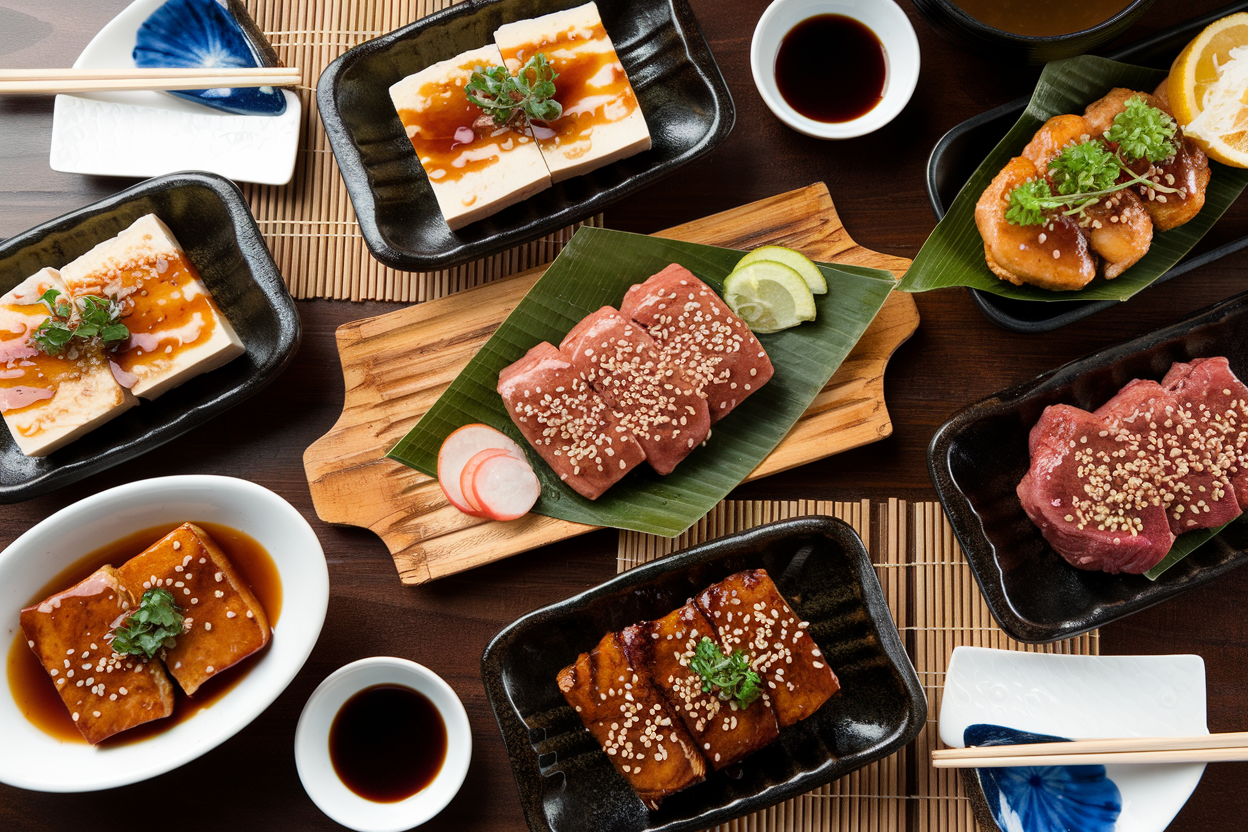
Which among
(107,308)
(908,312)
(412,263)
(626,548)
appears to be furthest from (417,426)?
(908,312)

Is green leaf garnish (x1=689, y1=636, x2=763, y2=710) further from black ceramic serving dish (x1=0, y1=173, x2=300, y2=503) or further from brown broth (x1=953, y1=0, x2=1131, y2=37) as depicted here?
brown broth (x1=953, y1=0, x2=1131, y2=37)

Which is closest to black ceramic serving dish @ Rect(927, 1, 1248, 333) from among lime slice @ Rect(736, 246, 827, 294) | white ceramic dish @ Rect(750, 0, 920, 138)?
white ceramic dish @ Rect(750, 0, 920, 138)

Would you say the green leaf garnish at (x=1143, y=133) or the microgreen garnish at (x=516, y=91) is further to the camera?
the microgreen garnish at (x=516, y=91)

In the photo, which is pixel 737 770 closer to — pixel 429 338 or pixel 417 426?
pixel 417 426

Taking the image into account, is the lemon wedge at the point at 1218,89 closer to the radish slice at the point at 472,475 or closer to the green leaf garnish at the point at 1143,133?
the green leaf garnish at the point at 1143,133

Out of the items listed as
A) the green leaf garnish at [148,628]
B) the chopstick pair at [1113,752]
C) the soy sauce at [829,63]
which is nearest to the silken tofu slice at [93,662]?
the green leaf garnish at [148,628]

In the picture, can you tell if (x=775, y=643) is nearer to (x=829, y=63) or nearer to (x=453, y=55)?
(x=829, y=63)

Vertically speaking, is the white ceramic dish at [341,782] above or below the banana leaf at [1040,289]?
below
